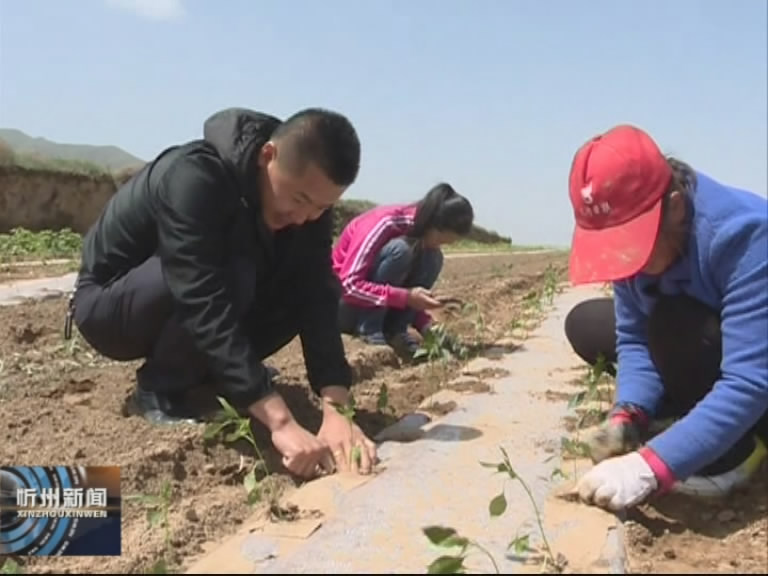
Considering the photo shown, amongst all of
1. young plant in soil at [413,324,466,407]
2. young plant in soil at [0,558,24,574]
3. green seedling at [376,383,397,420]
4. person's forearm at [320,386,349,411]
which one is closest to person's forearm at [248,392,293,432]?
person's forearm at [320,386,349,411]

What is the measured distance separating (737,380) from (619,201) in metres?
0.45

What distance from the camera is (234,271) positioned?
2529 millimetres

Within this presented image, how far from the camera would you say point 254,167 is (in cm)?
248

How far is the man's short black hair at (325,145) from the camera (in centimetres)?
232

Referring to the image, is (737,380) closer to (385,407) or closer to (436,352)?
(385,407)

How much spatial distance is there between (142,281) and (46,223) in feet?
52.4

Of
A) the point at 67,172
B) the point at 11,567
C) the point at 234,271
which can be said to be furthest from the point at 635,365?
the point at 67,172

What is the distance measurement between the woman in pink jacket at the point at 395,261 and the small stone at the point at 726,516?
198 cm

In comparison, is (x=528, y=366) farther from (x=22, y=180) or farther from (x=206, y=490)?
(x=22, y=180)

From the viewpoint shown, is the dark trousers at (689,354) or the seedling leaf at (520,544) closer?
the seedling leaf at (520,544)

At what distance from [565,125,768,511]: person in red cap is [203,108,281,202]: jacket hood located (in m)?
0.86

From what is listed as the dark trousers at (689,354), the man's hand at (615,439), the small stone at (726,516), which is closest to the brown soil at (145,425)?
the man's hand at (615,439)

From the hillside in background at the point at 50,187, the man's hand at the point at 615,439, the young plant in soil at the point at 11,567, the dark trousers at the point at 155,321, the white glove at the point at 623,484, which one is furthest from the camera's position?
the hillside in background at the point at 50,187

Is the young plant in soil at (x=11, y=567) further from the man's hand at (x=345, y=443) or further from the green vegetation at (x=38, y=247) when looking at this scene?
the green vegetation at (x=38, y=247)
